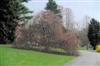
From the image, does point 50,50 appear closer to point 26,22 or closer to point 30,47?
point 30,47

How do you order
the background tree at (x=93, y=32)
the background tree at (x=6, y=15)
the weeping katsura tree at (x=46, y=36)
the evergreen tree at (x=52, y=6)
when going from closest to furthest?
1. the background tree at (x=93, y=32)
2. the background tree at (x=6, y=15)
3. the weeping katsura tree at (x=46, y=36)
4. the evergreen tree at (x=52, y=6)

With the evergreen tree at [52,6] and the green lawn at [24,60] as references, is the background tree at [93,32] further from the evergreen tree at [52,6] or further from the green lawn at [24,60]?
the evergreen tree at [52,6]

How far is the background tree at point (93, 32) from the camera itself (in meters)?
18.5

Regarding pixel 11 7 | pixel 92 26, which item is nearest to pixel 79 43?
pixel 92 26

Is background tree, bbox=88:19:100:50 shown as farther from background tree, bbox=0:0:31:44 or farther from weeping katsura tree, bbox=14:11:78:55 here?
background tree, bbox=0:0:31:44

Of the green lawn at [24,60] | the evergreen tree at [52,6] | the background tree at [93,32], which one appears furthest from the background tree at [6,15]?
the evergreen tree at [52,6]

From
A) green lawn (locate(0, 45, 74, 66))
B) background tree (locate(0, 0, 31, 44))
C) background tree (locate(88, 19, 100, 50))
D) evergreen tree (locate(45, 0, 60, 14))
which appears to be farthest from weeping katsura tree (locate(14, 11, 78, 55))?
evergreen tree (locate(45, 0, 60, 14))

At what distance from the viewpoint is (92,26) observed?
19.6 m

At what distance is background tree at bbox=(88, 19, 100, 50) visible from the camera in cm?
1853

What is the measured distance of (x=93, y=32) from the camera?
1888 cm

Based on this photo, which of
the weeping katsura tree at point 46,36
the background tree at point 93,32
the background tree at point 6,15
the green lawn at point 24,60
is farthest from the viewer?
the weeping katsura tree at point 46,36

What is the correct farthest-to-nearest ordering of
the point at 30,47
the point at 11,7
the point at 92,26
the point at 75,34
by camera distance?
1. the point at 75,34
2. the point at 30,47
3. the point at 11,7
4. the point at 92,26

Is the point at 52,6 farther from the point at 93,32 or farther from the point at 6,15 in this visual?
the point at 93,32

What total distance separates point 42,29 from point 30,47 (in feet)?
6.82
